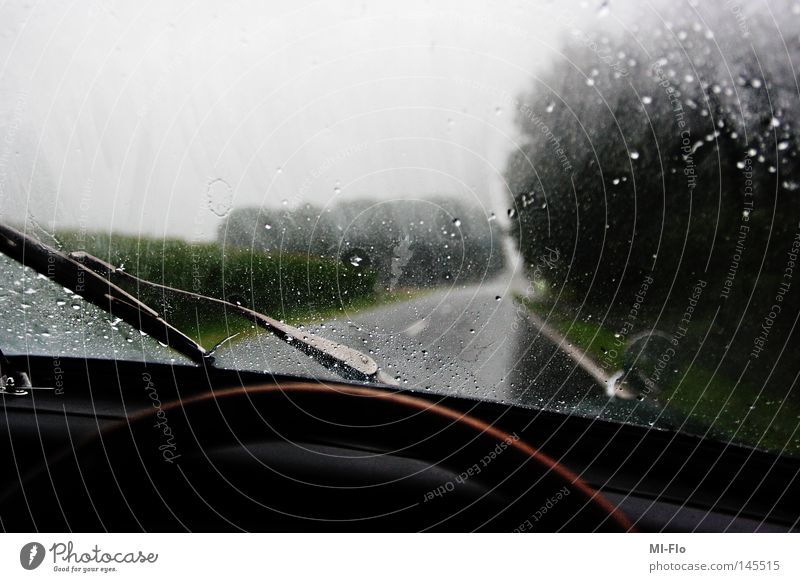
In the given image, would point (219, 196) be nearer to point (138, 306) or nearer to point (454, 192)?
point (138, 306)

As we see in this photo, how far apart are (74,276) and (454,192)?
55 cm

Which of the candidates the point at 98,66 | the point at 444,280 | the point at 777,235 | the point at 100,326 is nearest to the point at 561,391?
the point at 444,280

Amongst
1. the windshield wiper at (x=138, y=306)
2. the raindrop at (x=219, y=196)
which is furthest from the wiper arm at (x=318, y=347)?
the raindrop at (x=219, y=196)

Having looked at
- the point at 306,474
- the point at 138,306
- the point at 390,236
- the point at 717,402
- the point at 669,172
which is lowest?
the point at 306,474

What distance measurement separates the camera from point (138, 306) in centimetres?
75

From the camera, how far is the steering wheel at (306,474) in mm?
744

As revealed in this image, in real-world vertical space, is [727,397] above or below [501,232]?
below

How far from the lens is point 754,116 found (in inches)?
31.8

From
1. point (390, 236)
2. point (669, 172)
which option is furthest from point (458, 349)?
point (669, 172)

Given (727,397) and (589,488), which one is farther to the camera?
(727,397)

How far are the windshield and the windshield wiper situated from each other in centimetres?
1

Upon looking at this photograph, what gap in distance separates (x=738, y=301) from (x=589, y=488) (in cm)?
39

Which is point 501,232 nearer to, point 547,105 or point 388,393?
point 547,105

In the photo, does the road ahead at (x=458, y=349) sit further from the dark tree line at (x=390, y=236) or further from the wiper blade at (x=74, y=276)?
the wiper blade at (x=74, y=276)
